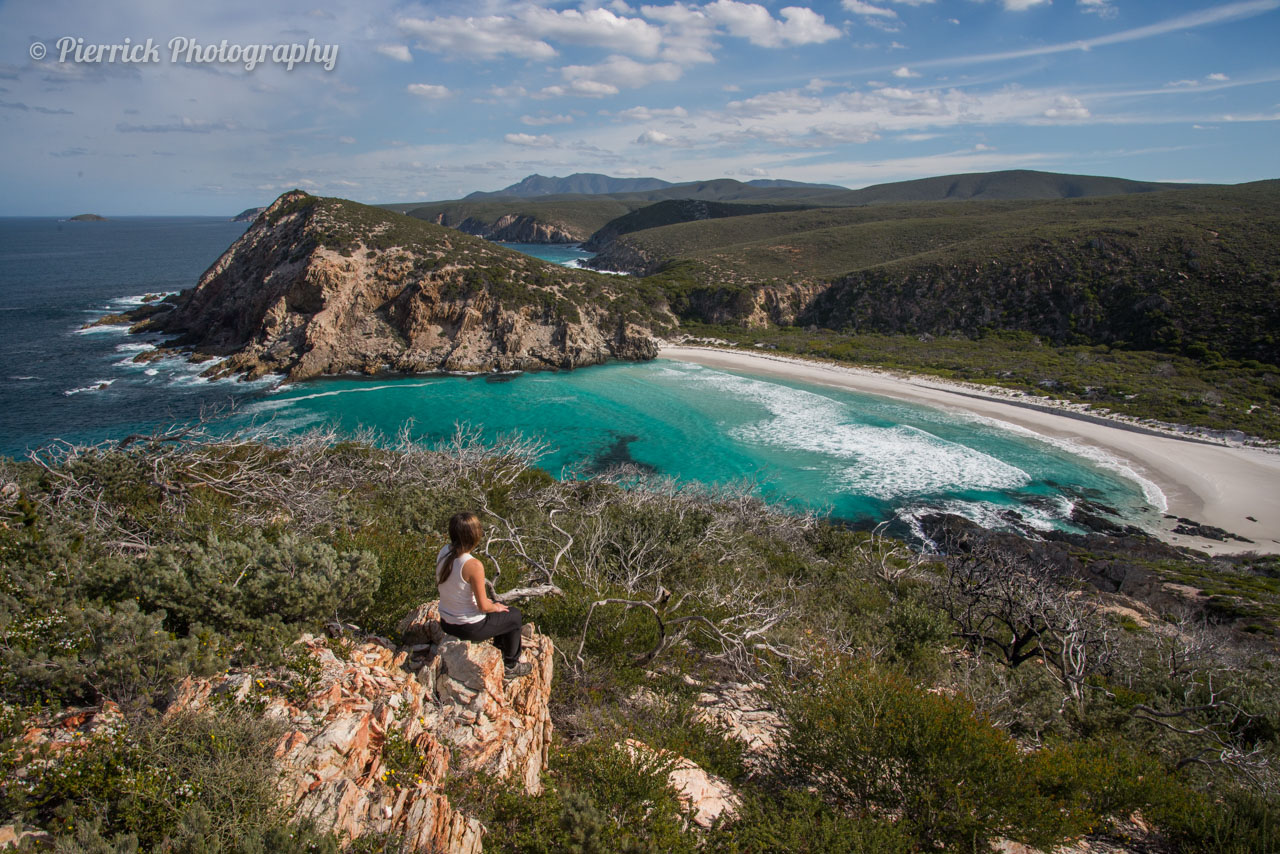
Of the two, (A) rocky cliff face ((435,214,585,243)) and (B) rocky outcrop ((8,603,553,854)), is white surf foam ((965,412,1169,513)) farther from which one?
(A) rocky cliff face ((435,214,585,243))

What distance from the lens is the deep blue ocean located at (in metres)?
22.4

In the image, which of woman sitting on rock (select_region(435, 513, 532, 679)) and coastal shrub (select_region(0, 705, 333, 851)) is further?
woman sitting on rock (select_region(435, 513, 532, 679))

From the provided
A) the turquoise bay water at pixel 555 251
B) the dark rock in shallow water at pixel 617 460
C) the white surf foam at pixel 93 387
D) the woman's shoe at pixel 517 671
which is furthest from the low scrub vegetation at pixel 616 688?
the turquoise bay water at pixel 555 251

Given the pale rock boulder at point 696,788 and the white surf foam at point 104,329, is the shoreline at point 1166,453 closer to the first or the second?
the pale rock boulder at point 696,788

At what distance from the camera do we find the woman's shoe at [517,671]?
13.8ft

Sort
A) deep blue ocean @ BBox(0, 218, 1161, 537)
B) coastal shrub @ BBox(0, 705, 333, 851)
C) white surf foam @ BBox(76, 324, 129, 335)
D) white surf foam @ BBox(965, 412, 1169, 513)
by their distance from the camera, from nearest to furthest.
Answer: coastal shrub @ BBox(0, 705, 333, 851) < white surf foam @ BBox(965, 412, 1169, 513) < deep blue ocean @ BBox(0, 218, 1161, 537) < white surf foam @ BBox(76, 324, 129, 335)

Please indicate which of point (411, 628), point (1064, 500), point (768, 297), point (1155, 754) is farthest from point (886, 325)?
point (411, 628)

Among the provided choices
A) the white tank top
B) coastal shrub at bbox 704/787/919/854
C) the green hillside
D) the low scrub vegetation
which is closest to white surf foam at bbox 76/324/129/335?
the low scrub vegetation

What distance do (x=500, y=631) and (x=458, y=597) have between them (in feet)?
1.36

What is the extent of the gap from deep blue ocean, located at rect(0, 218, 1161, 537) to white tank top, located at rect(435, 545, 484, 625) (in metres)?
14.9

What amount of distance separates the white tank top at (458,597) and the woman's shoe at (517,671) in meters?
0.46

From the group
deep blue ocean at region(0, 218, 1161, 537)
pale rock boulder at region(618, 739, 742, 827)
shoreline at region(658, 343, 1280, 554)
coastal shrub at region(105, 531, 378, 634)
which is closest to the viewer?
pale rock boulder at region(618, 739, 742, 827)

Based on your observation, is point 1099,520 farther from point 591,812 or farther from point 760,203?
point 760,203

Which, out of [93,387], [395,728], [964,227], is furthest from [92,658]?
[964,227]
